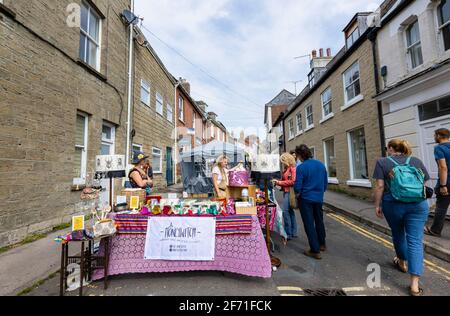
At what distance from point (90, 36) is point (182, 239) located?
23.7 ft

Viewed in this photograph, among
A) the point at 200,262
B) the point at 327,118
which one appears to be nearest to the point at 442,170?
the point at 200,262

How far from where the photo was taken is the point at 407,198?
2.63m

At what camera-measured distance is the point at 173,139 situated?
14.5 meters

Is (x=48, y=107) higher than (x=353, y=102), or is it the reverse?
(x=353, y=102)

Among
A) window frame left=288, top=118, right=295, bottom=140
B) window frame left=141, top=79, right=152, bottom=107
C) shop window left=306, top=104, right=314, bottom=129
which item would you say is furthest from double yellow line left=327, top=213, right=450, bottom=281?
window frame left=288, top=118, right=295, bottom=140

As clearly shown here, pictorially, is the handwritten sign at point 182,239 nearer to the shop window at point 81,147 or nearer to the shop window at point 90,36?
the shop window at point 81,147

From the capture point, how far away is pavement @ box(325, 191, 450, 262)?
3656 mm

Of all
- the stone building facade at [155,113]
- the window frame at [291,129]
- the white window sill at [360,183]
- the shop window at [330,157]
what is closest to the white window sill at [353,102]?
the shop window at [330,157]

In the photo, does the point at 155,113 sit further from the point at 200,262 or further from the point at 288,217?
the point at 200,262

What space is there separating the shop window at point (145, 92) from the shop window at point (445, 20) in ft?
33.8

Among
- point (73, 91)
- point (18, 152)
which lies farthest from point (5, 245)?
point (73, 91)

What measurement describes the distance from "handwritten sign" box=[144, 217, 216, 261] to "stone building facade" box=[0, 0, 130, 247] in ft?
11.0

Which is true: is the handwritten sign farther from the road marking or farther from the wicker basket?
the road marking

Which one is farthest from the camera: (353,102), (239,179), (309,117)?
(309,117)
